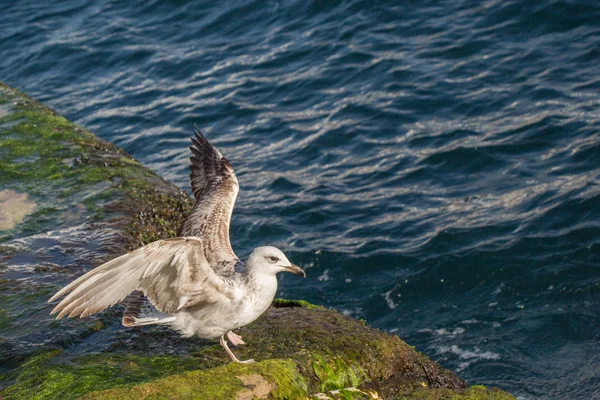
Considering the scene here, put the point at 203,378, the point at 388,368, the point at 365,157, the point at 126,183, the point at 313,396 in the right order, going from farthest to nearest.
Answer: the point at 365,157
the point at 126,183
the point at 388,368
the point at 313,396
the point at 203,378

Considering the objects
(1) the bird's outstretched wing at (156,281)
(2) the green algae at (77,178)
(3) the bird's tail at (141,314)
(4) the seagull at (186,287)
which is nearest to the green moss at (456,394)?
(4) the seagull at (186,287)

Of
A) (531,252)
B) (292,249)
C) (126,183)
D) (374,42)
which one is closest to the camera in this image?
(126,183)

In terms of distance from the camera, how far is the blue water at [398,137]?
354 inches

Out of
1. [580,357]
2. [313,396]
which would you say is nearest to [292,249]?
[580,357]

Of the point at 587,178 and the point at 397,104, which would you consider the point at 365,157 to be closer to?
the point at 397,104

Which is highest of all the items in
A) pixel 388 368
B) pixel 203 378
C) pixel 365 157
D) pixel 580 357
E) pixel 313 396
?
pixel 203 378

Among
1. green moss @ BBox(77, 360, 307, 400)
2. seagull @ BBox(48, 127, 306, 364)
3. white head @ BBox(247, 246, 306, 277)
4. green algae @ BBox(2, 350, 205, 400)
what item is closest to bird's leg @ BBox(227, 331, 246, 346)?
seagull @ BBox(48, 127, 306, 364)

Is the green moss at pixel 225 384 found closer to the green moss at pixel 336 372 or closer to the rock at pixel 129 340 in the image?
the rock at pixel 129 340

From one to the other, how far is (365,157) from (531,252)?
10.9 ft

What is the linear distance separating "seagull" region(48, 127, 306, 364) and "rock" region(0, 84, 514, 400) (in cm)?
27

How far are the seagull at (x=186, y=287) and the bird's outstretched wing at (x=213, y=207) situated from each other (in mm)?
21

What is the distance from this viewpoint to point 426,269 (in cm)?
973

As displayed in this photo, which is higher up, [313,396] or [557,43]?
[313,396]

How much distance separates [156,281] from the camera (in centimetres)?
559
